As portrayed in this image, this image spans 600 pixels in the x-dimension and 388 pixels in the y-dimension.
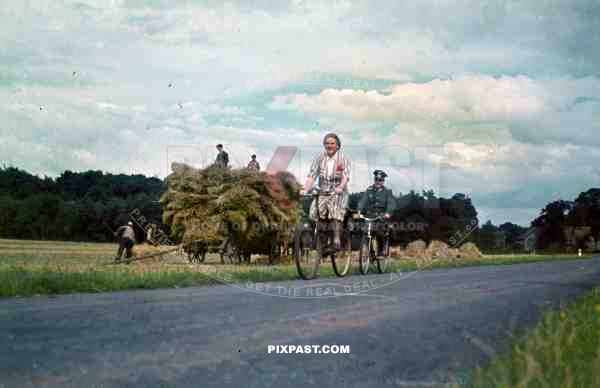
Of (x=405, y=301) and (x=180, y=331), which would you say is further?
(x=405, y=301)

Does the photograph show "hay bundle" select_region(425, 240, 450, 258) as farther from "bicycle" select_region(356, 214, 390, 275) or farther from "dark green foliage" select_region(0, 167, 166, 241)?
"dark green foliage" select_region(0, 167, 166, 241)

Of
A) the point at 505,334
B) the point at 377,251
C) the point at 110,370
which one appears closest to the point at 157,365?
the point at 110,370

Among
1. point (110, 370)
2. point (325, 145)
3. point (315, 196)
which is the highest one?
point (325, 145)

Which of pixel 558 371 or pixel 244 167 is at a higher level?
pixel 244 167

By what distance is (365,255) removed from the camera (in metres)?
14.6

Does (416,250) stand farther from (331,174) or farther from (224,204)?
(331,174)

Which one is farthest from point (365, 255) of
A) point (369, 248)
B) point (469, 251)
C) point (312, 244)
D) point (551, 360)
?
point (469, 251)

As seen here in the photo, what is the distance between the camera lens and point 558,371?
3623 mm

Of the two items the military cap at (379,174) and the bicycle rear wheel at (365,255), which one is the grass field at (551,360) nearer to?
the bicycle rear wheel at (365,255)

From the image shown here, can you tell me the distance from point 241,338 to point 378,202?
10753 mm

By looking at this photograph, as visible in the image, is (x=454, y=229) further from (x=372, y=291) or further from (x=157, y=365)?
(x=157, y=365)

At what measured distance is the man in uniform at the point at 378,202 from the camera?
50.1ft

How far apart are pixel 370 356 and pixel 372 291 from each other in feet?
16.0

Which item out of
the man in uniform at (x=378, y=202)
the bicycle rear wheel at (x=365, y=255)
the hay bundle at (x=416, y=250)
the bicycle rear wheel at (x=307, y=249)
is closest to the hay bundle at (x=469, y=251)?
the hay bundle at (x=416, y=250)
